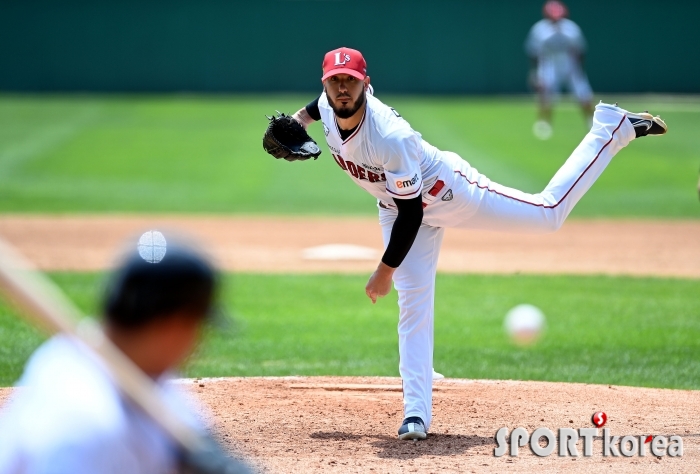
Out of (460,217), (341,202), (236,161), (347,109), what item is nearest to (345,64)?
(347,109)

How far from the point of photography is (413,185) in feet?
14.6

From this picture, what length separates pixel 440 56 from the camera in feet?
111

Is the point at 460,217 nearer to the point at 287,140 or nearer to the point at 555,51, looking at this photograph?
the point at 287,140

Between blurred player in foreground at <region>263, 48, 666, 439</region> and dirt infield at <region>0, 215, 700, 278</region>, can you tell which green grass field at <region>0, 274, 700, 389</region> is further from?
blurred player in foreground at <region>263, 48, 666, 439</region>

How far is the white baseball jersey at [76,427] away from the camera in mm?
1661

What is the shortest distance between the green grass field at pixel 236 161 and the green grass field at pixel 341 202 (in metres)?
0.06

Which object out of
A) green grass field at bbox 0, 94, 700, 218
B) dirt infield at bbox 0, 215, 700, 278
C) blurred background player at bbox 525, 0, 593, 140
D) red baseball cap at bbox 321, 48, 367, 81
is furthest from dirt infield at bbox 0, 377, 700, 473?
blurred background player at bbox 525, 0, 593, 140

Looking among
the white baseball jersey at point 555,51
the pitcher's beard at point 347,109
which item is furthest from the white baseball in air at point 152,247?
the white baseball jersey at point 555,51

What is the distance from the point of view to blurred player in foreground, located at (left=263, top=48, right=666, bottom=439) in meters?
4.49

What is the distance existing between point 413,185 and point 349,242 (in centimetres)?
819

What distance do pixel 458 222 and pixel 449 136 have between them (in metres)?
17.4

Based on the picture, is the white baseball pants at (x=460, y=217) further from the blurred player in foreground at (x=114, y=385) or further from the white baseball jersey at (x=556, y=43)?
the white baseball jersey at (x=556, y=43)

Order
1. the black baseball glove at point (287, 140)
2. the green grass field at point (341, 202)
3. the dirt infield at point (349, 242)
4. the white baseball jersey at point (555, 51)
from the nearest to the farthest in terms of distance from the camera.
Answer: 1. the black baseball glove at point (287, 140)
2. the green grass field at point (341, 202)
3. the dirt infield at point (349, 242)
4. the white baseball jersey at point (555, 51)

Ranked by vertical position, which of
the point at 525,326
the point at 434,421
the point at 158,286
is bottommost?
the point at 158,286
